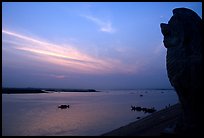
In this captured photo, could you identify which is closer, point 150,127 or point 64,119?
point 150,127

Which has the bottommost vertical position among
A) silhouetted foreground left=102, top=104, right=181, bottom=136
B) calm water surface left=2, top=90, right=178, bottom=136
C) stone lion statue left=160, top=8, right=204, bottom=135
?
calm water surface left=2, top=90, right=178, bottom=136

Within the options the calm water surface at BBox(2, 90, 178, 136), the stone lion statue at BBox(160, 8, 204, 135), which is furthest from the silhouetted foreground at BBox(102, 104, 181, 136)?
the calm water surface at BBox(2, 90, 178, 136)

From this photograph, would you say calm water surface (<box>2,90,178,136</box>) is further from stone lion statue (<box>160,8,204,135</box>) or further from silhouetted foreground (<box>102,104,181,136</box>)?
stone lion statue (<box>160,8,204,135</box>)

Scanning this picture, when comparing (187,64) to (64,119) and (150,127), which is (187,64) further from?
(64,119)

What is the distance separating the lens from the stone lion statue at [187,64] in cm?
571

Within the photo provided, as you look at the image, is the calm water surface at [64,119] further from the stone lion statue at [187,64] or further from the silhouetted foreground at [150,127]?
the stone lion statue at [187,64]

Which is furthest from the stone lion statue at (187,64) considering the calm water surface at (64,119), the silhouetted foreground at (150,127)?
the calm water surface at (64,119)

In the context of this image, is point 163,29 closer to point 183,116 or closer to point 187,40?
point 187,40

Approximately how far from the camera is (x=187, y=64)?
18.9 feet

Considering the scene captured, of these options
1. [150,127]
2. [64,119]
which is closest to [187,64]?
[150,127]

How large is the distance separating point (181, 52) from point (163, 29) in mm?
813

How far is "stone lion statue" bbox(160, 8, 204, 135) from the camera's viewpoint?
5.71 meters

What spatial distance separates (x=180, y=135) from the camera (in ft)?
19.7

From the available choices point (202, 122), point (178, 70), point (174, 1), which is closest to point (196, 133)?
point (202, 122)
